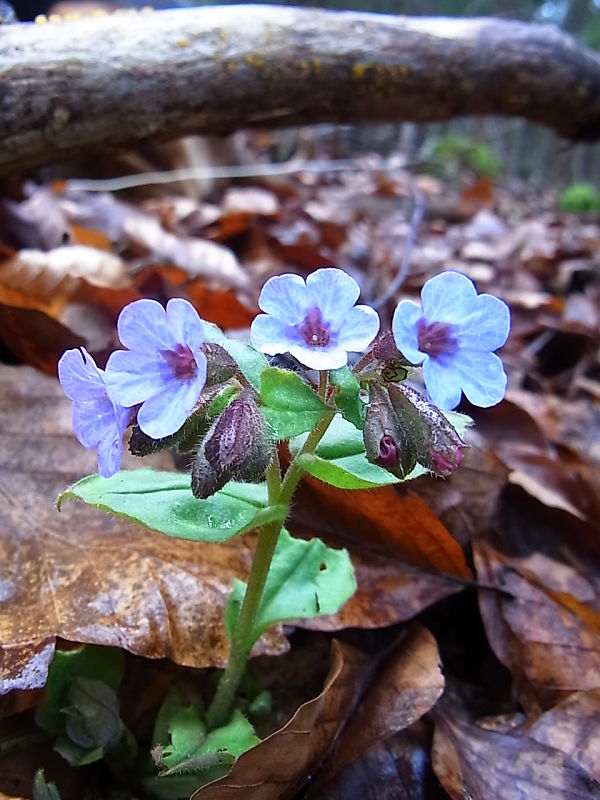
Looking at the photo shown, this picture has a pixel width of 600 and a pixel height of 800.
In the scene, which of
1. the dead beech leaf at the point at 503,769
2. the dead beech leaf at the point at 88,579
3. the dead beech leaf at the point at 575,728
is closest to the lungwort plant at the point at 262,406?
the dead beech leaf at the point at 88,579

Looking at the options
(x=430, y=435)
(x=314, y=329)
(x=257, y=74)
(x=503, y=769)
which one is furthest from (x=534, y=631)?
(x=257, y=74)

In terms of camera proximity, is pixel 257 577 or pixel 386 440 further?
pixel 257 577

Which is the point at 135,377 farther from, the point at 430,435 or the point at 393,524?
the point at 393,524

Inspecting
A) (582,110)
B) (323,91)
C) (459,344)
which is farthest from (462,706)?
(582,110)

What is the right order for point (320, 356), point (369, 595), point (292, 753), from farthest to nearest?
point (369, 595) → point (292, 753) → point (320, 356)

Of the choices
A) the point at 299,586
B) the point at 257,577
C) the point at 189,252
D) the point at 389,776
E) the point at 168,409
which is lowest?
the point at 189,252
